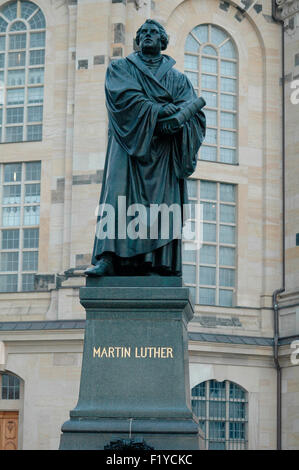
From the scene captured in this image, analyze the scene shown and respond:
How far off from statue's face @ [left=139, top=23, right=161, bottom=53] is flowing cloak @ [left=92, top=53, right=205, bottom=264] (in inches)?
9.3

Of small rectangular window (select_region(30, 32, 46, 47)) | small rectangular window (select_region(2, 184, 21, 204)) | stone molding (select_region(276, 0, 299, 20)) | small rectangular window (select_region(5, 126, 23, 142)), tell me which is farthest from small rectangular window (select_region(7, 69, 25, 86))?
stone molding (select_region(276, 0, 299, 20))

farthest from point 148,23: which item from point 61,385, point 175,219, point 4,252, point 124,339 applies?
point 4,252

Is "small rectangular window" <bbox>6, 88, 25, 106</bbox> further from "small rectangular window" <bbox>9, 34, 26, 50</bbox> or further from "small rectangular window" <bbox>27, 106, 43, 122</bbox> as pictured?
"small rectangular window" <bbox>9, 34, 26, 50</bbox>

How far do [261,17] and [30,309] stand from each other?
31.5 feet

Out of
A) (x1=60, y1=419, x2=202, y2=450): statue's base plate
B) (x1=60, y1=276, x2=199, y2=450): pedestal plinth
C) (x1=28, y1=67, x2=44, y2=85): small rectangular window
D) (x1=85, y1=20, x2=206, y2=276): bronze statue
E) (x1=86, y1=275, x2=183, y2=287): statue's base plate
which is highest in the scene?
(x1=28, y1=67, x2=44, y2=85): small rectangular window

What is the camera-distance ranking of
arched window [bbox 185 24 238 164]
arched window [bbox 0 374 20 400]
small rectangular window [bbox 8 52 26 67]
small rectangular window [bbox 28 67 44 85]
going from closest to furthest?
arched window [bbox 0 374 20 400] < small rectangular window [bbox 28 67 44 85] < small rectangular window [bbox 8 52 26 67] < arched window [bbox 185 24 238 164]

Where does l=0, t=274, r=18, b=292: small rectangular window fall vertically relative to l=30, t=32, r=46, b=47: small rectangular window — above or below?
below

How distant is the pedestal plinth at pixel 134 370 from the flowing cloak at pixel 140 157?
448 millimetres

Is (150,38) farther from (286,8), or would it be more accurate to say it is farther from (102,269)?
(286,8)

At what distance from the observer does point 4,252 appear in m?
26.4

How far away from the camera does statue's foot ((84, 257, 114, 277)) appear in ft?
30.2

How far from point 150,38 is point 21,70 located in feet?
58.4

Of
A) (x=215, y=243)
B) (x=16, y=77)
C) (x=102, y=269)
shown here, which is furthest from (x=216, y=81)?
(x=102, y=269)

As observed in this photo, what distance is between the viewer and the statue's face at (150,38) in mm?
9922
